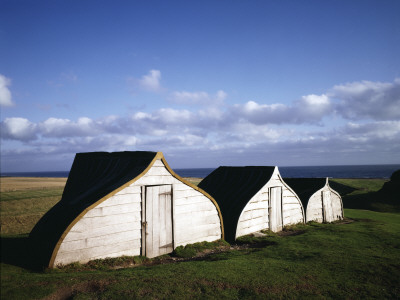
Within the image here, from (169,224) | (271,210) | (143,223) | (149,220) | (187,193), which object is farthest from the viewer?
(271,210)

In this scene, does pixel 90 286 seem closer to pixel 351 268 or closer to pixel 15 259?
pixel 15 259

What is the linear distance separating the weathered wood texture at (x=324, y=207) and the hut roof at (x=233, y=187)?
22.8ft

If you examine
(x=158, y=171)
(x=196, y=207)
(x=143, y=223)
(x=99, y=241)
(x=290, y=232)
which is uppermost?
(x=158, y=171)

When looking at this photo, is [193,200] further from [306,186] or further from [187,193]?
[306,186]

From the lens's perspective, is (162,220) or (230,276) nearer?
(230,276)

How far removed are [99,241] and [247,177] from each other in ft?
42.0

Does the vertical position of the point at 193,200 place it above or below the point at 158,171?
below

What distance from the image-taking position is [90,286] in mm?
7801

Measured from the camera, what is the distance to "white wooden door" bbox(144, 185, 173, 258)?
1263 cm

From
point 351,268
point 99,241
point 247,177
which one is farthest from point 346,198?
point 99,241

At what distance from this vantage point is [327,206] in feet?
86.0

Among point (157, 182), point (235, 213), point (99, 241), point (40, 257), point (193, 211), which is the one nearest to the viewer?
point (40, 257)

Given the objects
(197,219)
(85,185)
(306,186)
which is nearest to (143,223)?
(197,219)

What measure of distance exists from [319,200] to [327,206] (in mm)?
1549
